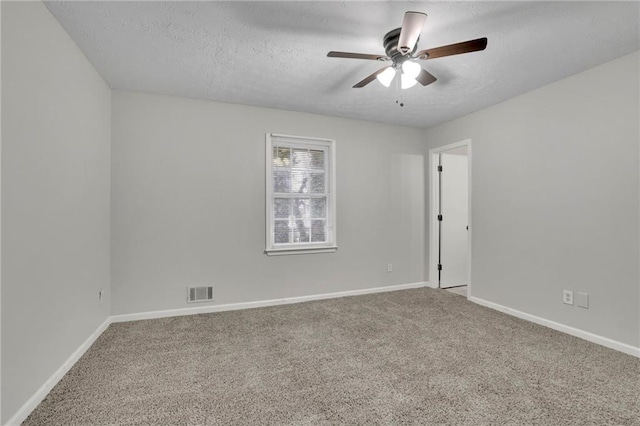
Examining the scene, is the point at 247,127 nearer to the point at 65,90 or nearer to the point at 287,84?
the point at 287,84

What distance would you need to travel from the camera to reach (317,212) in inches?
163

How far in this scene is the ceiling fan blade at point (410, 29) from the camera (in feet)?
5.26

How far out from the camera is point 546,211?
3105 mm

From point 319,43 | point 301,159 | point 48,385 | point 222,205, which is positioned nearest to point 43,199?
point 48,385

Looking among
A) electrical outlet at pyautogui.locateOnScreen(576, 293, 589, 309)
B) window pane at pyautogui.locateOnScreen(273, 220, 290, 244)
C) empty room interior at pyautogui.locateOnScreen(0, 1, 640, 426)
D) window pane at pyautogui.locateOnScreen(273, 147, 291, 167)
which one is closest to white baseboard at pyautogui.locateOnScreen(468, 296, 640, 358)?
empty room interior at pyautogui.locateOnScreen(0, 1, 640, 426)

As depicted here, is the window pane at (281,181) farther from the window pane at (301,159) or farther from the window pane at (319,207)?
the window pane at (319,207)

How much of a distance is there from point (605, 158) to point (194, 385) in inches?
144

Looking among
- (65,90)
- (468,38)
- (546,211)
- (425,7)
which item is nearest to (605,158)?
(546,211)

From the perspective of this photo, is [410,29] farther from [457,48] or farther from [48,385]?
[48,385]

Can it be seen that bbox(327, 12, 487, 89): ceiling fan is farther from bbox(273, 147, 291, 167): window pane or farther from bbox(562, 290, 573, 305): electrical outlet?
bbox(562, 290, 573, 305): electrical outlet

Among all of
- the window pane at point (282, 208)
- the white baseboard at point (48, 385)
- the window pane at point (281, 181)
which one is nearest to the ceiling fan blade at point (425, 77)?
the window pane at point (281, 181)

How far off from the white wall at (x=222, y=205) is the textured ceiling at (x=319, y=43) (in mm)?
370

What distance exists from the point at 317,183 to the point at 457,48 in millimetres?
2483

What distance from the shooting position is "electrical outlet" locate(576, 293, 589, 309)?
2773 mm
